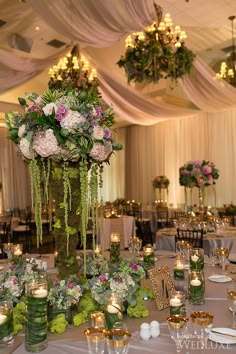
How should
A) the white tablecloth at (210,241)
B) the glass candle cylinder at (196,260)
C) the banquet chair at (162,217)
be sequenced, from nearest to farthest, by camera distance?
the glass candle cylinder at (196,260) → the white tablecloth at (210,241) → the banquet chair at (162,217)

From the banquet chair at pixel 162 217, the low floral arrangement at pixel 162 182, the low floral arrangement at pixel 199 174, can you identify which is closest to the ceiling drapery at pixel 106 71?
the low floral arrangement at pixel 199 174

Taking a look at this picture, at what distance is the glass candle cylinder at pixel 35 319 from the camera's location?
161 centimetres

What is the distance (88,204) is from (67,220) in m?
0.15

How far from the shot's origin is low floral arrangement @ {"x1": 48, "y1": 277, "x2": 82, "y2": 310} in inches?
72.2

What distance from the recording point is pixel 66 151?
193 cm

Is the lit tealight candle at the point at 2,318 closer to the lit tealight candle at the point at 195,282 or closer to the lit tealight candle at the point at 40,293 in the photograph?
the lit tealight candle at the point at 40,293

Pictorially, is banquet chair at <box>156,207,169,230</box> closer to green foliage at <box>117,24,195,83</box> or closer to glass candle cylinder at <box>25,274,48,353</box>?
green foliage at <box>117,24,195,83</box>

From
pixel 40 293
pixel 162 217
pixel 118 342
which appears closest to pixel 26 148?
pixel 40 293

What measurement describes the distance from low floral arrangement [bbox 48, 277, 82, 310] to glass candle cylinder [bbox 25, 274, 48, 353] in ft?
0.45

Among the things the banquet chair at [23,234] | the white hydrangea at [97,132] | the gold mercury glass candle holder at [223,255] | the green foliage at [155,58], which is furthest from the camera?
the banquet chair at [23,234]

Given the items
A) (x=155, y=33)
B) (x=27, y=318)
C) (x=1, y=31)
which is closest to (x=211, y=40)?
(x=155, y=33)

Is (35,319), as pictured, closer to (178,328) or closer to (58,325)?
(58,325)

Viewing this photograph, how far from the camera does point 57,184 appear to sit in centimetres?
207

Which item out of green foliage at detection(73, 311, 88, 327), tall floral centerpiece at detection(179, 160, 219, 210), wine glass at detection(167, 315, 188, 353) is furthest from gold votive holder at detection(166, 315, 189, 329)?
tall floral centerpiece at detection(179, 160, 219, 210)
